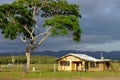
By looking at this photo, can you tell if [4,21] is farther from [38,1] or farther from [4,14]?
[38,1]

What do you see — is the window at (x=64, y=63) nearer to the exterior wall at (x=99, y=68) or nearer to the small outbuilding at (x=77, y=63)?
the small outbuilding at (x=77, y=63)

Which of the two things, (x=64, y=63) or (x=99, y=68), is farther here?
(x=99, y=68)

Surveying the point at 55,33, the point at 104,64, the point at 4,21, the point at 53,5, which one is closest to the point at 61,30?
the point at 55,33

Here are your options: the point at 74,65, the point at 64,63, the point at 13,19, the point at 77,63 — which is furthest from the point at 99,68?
the point at 13,19

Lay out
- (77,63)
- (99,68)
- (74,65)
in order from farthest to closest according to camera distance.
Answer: (99,68) → (77,63) → (74,65)

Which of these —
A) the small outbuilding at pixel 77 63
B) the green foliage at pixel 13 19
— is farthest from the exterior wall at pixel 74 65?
the green foliage at pixel 13 19

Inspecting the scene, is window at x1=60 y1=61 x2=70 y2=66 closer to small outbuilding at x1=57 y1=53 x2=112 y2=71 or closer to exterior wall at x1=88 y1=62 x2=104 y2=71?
small outbuilding at x1=57 y1=53 x2=112 y2=71

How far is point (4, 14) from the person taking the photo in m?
70.2

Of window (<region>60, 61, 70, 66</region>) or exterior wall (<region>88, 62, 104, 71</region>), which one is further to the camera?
exterior wall (<region>88, 62, 104, 71</region>)

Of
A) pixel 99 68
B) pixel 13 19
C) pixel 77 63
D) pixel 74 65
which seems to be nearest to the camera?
pixel 13 19

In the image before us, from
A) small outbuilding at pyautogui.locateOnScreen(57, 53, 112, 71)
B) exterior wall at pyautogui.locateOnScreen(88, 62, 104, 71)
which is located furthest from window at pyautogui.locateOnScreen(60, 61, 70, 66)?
exterior wall at pyautogui.locateOnScreen(88, 62, 104, 71)

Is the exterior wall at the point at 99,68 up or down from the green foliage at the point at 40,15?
down

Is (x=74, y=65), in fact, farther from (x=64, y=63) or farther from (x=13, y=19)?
(x=13, y=19)

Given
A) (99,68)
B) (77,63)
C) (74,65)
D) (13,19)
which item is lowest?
(99,68)
